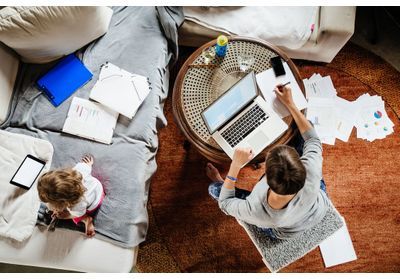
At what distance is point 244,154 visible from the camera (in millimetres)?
1851

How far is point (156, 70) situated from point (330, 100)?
1.26m

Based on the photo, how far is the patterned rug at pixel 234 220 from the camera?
235 centimetres

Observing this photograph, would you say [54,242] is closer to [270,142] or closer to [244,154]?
[244,154]

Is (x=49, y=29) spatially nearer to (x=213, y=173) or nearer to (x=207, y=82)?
(x=207, y=82)

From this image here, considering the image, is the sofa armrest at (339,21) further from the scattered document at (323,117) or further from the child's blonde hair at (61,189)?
the child's blonde hair at (61,189)

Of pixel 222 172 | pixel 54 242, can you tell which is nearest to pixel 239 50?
pixel 222 172

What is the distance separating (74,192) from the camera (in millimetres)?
1745

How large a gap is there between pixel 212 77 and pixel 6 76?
46.5 inches

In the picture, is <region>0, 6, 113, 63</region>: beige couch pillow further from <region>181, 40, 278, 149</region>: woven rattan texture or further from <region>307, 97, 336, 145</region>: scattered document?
<region>307, 97, 336, 145</region>: scattered document

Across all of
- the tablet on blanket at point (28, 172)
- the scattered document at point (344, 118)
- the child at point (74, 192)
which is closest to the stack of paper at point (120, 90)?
the child at point (74, 192)

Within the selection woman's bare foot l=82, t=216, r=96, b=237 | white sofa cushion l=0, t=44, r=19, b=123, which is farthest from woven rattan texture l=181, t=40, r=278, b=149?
white sofa cushion l=0, t=44, r=19, b=123

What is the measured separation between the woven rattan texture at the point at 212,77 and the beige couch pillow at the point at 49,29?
0.63 m

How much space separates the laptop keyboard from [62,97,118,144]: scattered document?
66 centimetres

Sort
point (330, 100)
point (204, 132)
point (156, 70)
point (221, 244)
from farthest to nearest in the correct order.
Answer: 1. point (330, 100)
2. point (221, 244)
3. point (156, 70)
4. point (204, 132)
